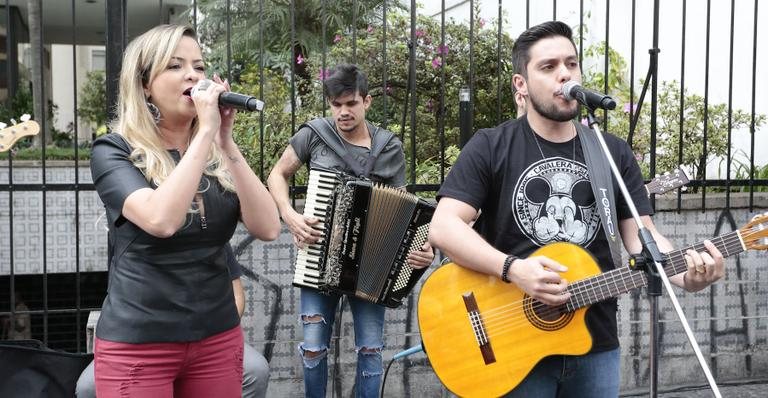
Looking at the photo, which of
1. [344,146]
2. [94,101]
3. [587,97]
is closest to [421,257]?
[344,146]

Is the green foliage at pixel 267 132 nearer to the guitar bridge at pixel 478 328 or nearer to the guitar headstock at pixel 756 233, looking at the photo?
the guitar bridge at pixel 478 328

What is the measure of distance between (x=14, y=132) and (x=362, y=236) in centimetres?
251

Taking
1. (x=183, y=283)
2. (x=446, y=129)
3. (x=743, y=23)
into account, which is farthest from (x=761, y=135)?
(x=183, y=283)

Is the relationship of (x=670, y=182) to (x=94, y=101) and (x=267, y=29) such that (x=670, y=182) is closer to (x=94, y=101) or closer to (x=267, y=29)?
(x=267, y=29)

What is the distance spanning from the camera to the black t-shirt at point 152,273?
2576 millimetres

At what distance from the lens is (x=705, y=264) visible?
9.25 feet

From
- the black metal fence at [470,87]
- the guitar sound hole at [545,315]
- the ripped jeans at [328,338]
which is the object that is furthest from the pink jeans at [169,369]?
the black metal fence at [470,87]

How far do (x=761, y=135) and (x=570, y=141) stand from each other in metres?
5.19

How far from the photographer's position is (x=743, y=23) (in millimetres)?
7723

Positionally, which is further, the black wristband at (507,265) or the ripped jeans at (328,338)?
the ripped jeans at (328,338)

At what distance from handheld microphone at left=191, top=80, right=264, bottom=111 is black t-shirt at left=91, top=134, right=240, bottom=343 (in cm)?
30

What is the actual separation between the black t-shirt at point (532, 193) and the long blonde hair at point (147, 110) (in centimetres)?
86

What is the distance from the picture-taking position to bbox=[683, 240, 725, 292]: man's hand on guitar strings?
111 inches

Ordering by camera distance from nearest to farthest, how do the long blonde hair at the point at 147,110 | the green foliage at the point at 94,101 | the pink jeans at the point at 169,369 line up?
1. the pink jeans at the point at 169,369
2. the long blonde hair at the point at 147,110
3. the green foliage at the point at 94,101
